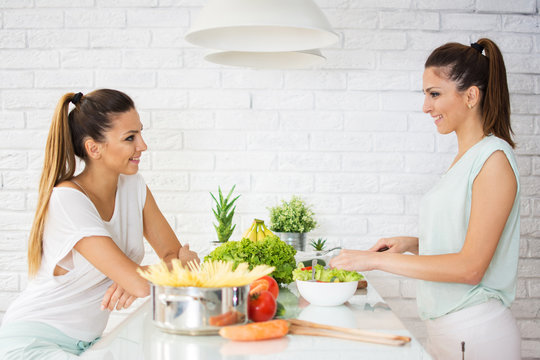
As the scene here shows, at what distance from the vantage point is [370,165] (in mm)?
3006

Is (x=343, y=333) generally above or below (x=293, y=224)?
below

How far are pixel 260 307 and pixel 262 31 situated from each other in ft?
3.34

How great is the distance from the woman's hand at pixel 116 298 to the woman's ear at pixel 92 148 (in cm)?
57

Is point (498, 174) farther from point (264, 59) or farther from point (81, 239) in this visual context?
point (81, 239)

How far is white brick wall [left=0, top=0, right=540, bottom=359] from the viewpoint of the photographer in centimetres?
298

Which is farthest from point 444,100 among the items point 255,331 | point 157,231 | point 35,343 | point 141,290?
point 35,343

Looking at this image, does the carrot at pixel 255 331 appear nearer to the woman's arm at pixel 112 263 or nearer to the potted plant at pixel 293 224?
the woman's arm at pixel 112 263

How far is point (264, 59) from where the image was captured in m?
2.22

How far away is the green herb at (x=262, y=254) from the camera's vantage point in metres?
1.80

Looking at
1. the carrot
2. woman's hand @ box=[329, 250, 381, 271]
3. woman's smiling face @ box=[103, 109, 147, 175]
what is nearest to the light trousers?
the carrot

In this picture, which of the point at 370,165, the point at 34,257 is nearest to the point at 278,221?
the point at 370,165

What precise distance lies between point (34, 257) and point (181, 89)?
1349mm

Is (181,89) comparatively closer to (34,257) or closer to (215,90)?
(215,90)

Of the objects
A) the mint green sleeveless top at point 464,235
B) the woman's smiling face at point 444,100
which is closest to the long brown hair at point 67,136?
the woman's smiling face at point 444,100
